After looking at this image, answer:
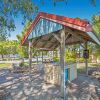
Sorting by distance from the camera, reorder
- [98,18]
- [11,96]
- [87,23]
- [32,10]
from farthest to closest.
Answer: [98,18], [11,96], [32,10], [87,23]

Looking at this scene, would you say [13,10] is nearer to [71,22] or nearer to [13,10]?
[13,10]

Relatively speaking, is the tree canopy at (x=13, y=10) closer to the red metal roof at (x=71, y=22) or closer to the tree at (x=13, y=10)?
the tree at (x=13, y=10)

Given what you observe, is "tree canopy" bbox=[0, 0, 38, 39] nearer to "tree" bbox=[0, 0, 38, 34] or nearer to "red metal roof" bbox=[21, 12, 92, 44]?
"tree" bbox=[0, 0, 38, 34]

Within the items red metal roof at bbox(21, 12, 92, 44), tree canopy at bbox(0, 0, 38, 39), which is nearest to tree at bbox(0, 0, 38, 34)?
tree canopy at bbox(0, 0, 38, 39)

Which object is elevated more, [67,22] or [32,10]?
[32,10]

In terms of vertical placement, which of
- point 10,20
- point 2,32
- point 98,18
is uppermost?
point 98,18

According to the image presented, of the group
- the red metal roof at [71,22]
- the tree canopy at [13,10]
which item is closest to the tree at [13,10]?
the tree canopy at [13,10]

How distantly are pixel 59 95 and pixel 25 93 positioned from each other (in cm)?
188

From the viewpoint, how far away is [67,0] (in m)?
5.84

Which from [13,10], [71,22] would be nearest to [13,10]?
[13,10]

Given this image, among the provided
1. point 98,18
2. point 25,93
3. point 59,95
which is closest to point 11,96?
point 25,93

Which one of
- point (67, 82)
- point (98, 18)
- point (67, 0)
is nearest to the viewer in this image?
point (67, 0)

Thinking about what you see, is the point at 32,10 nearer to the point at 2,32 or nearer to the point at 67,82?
the point at 2,32

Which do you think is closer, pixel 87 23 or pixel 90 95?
pixel 87 23
